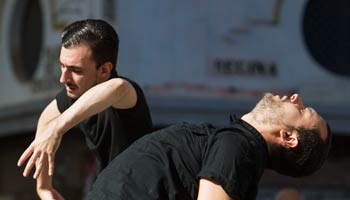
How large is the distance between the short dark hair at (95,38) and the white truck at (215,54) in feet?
31.2

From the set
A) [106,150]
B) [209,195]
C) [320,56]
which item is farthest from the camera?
[320,56]

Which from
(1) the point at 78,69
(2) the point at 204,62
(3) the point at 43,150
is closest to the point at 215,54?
(2) the point at 204,62

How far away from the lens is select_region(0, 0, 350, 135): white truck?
14117 mm

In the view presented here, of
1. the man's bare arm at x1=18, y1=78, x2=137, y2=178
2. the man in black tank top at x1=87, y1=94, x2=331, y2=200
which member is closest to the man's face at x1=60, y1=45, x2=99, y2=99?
the man's bare arm at x1=18, y1=78, x2=137, y2=178

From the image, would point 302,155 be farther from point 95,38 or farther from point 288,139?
point 95,38

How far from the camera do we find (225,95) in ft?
48.1

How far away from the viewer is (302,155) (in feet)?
11.9

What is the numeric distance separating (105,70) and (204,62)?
10.1 m

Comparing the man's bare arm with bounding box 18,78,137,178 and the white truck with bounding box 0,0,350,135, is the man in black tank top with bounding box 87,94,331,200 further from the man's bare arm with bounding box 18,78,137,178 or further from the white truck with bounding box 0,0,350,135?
the white truck with bounding box 0,0,350,135

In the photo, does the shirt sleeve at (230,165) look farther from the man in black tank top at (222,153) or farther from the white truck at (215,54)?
the white truck at (215,54)

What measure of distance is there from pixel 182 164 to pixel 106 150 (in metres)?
1.05

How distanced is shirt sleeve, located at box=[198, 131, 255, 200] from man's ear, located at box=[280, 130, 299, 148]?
18 centimetres

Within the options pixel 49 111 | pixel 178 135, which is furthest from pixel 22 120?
pixel 178 135

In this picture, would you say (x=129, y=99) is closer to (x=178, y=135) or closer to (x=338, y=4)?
(x=178, y=135)
